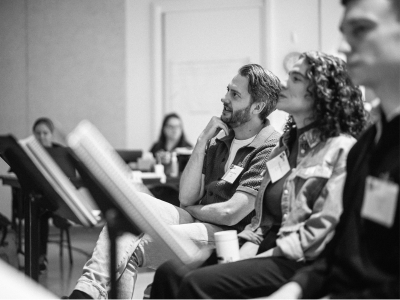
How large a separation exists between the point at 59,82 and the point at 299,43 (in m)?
3.27

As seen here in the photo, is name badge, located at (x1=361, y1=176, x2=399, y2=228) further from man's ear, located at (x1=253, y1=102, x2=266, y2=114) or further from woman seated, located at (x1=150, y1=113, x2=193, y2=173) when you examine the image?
woman seated, located at (x1=150, y1=113, x2=193, y2=173)

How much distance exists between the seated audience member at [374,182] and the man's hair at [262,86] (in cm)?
129

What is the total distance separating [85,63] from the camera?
7.33 metres

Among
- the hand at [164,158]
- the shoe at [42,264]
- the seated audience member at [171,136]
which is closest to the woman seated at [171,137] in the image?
the seated audience member at [171,136]

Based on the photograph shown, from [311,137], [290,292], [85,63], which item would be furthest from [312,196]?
[85,63]

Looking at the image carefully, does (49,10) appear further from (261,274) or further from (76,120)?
(261,274)

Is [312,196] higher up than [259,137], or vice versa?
[259,137]

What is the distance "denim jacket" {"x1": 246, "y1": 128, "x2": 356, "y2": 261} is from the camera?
1.64m

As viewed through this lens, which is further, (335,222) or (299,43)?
(299,43)

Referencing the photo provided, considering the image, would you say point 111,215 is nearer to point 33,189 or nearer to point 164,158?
point 33,189

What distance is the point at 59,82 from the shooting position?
A: 7430mm

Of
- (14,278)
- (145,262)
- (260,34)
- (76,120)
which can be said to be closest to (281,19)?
(260,34)

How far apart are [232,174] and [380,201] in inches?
51.4

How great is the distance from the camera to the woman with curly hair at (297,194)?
166 cm
